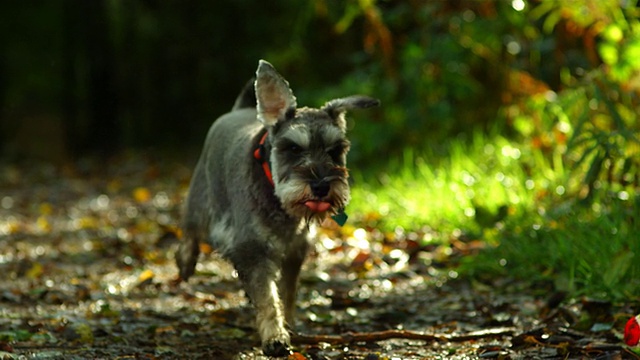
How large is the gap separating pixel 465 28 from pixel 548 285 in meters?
4.32

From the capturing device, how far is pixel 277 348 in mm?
4414

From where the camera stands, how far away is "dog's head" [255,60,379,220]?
4.43m

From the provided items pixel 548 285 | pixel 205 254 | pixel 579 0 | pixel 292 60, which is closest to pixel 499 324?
pixel 548 285

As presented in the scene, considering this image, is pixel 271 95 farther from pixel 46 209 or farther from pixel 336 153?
pixel 46 209

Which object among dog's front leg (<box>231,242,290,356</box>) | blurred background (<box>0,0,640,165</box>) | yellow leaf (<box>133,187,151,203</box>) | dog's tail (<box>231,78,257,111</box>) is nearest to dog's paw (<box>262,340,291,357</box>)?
dog's front leg (<box>231,242,290,356</box>)

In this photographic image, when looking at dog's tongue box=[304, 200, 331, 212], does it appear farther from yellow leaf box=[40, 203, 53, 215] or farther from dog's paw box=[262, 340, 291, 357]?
yellow leaf box=[40, 203, 53, 215]

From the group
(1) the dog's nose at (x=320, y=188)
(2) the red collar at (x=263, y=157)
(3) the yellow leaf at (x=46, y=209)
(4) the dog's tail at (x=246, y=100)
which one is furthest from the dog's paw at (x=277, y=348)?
(3) the yellow leaf at (x=46, y=209)

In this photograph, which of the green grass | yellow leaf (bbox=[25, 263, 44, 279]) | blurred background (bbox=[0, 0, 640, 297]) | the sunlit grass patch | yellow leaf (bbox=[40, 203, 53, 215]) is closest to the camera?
the green grass

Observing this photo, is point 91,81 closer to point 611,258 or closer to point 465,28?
point 465,28

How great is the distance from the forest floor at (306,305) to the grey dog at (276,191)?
0.92ft

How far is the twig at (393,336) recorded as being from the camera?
15.1ft

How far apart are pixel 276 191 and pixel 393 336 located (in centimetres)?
94

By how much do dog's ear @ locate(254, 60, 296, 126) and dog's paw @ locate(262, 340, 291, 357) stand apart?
43.7 inches

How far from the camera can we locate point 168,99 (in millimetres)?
15227
